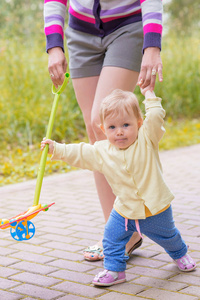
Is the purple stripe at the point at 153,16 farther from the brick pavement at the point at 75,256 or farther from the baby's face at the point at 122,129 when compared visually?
the brick pavement at the point at 75,256

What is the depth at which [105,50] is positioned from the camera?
2.89m

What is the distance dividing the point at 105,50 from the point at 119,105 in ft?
1.80

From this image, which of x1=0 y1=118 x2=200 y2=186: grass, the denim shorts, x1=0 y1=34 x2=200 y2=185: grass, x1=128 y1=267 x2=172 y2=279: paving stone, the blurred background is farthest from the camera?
the blurred background

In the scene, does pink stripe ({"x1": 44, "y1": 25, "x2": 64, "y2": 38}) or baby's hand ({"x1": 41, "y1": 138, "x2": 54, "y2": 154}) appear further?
pink stripe ({"x1": 44, "y1": 25, "x2": 64, "y2": 38})

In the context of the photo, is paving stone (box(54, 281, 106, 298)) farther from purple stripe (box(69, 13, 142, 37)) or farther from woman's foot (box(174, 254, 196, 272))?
purple stripe (box(69, 13, 142, 37))

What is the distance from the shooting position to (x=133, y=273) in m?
2.73

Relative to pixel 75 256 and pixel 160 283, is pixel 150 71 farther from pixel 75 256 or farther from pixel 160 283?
pixel 75 256

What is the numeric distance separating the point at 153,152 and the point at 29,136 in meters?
5.07

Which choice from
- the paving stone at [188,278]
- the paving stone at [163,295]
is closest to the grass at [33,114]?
the paving stone at [188,278]

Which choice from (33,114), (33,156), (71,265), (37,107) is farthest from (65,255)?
(37,107)

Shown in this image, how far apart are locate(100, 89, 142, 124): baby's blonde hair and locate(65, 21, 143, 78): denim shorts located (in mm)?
329

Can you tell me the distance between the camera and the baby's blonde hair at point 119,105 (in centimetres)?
247

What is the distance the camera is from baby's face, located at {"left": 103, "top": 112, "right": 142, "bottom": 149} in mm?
2471

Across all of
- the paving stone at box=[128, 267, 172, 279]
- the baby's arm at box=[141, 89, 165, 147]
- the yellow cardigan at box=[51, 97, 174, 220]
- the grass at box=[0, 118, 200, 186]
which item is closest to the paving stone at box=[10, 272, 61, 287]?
the paving stone at box=[128, 267, 172, 279]
